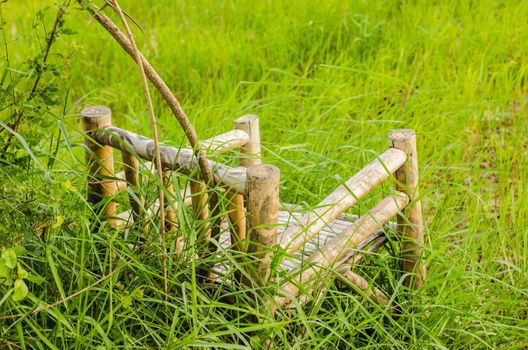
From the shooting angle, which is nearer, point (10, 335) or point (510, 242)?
point (10, 335)

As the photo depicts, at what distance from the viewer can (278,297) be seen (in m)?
1.86

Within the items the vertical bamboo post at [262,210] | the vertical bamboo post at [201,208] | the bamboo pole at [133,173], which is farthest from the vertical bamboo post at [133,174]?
the vertical bamboo post at [262,210]

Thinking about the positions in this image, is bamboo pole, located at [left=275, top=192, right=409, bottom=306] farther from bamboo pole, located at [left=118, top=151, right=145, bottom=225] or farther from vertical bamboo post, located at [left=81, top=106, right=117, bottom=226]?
vertical bamboo post, located at [left=81, top=106, right=117, bottom=226]

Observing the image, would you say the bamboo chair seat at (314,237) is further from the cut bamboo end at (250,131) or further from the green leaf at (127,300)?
the green leaf at (127,300)

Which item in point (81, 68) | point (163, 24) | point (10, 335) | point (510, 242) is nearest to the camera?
point (10, 335)

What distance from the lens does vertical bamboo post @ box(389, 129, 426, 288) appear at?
7.16 feet

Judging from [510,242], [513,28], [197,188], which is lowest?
[510,242]

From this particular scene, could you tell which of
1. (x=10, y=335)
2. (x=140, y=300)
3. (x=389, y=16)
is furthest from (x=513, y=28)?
(x=10, y=335)

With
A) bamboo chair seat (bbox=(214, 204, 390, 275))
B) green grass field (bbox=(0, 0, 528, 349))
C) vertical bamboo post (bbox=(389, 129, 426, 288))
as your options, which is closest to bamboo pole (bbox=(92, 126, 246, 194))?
green grass field (bbox=(0, 0, 528, 349))

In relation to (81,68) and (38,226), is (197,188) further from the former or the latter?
(81,68)

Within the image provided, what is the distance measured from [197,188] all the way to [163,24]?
2.94 m

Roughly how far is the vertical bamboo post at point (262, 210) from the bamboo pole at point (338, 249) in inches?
3.9

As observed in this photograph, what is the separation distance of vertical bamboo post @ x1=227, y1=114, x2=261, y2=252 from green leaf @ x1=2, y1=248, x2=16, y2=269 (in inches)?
19.3

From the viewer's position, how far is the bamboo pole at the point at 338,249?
72.8 inches
